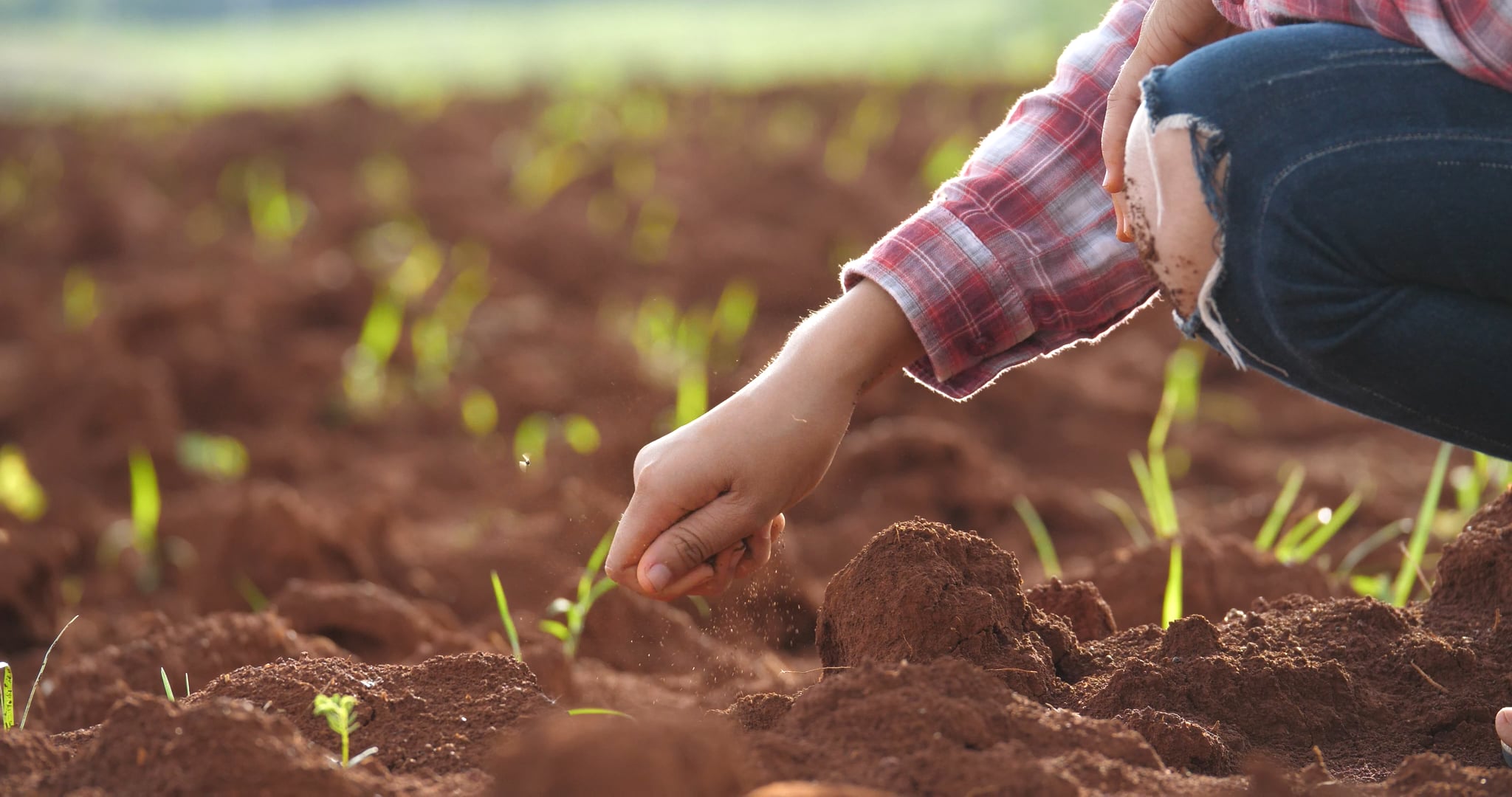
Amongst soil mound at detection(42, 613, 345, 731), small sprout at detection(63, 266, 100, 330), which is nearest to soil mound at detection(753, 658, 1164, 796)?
soil mound at detection(42, 613, 345, 731)

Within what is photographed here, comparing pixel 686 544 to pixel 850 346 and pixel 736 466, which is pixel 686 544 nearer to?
pixel 736 466

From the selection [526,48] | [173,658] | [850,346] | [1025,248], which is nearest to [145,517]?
[173,658]

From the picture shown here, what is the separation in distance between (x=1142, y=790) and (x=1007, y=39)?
10258 millimetres

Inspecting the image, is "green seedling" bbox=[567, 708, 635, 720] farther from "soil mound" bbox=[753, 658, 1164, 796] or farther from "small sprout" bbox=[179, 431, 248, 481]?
"small sprout" bbox=[179, 431, 248, 481]

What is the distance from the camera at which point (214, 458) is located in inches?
122

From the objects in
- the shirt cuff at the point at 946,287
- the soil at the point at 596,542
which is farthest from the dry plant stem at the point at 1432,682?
the shirt cuff at the point at 946,287

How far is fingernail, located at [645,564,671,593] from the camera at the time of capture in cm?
134

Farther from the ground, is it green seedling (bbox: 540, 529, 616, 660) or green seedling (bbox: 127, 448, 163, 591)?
green seedling (bbox: 540, 529, 616, 660)

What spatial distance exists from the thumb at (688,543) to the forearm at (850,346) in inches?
5.4

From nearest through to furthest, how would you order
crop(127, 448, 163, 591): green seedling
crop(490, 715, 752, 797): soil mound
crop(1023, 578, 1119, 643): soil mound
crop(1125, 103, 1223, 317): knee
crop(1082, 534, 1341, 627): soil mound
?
crop(490, 715, 752, 797): soil mound, crop(1125, 103, 1223, 317): knee, crop(1023, 578, 1119, 643): soil mound, crop(1082, 534, 1341, 627): soil mound, crop(127, 448, 163, 591): green seedling

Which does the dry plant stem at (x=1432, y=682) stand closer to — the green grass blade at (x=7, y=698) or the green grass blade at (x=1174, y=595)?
the green grass blade at (x=1174, y=595)

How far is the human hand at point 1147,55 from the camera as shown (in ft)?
4.37

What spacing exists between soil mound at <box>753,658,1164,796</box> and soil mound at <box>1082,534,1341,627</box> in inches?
26.9

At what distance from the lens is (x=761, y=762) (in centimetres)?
110
